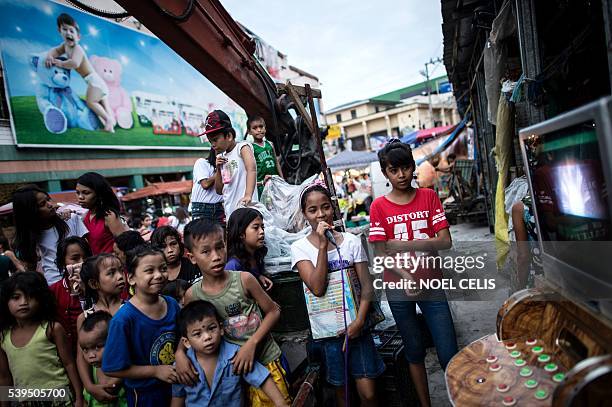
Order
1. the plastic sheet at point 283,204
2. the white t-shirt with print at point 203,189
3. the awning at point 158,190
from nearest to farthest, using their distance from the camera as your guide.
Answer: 1. the plastic sheet at point 283,204
2. the white t-shirt with print at point 203,189
3. the awning at point 158,190

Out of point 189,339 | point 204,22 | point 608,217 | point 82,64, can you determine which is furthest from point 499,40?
point 82,64

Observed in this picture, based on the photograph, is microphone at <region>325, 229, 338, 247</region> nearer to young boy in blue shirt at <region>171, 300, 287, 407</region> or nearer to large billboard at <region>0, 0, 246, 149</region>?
young boy in blue shirt at <region>171, 300, 287, 407</region>

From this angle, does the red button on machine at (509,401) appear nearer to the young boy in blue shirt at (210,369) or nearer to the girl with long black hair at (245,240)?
the young boy in blue shirt at (210,369)

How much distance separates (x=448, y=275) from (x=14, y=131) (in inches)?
640

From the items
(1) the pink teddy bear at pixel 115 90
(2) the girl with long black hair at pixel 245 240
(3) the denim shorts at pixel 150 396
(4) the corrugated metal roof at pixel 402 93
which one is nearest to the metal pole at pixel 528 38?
(2) the girl with long black hair at pixel 245 240

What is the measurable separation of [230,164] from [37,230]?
181 centimetres

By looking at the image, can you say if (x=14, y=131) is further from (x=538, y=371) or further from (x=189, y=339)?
(x=538, y=371)

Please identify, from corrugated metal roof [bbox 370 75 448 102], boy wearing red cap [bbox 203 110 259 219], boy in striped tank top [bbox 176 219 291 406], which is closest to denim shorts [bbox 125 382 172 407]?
boy in striped tank top [bbox 176 219 291 406]

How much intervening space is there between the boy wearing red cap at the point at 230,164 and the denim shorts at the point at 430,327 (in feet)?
5.54

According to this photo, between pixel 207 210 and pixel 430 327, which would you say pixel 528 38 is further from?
pixel 207 210

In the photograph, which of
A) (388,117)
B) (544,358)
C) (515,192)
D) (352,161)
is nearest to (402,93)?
(388,117)

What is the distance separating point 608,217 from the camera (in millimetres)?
1016

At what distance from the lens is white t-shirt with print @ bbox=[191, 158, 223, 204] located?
3768mm

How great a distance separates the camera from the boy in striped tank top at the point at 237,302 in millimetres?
2133
